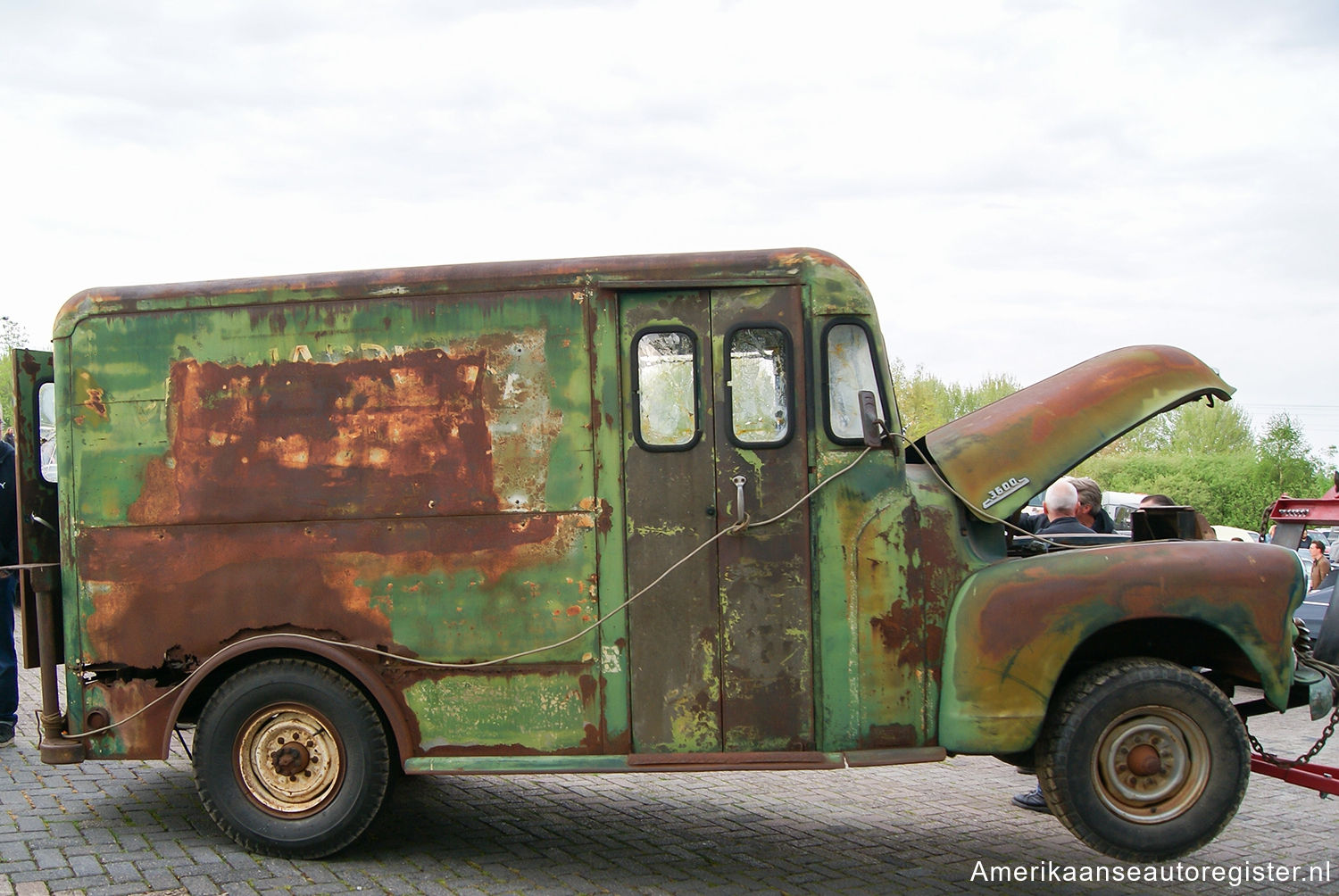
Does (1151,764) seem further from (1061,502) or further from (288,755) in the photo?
(288,755)

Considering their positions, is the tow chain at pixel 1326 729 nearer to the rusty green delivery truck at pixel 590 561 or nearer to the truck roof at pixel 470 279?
the rusty green delivery truck at pixel 590 561

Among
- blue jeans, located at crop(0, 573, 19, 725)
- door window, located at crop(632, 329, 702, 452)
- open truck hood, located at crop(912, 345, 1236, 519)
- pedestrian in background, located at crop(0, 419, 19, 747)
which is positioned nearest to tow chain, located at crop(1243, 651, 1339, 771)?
open truck hood, located at crop(912, 345, 1236, 519)

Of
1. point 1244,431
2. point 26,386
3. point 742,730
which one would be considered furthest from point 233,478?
point 1244,431

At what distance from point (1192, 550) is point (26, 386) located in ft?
19.6

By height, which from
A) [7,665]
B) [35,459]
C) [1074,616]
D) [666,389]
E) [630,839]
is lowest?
[630,839]

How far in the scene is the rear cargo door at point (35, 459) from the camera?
568 cm

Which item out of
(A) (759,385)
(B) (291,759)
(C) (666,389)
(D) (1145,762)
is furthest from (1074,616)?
(B) (291,759)

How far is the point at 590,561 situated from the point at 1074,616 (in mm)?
2282

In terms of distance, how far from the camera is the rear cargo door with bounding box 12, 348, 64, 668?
568 cm

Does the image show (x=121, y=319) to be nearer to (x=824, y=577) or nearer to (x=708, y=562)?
(x=708, y=562)

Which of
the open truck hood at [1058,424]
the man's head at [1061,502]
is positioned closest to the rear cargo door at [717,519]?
the open truck hood at [1058,424]

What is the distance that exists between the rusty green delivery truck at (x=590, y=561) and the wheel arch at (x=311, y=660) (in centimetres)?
2

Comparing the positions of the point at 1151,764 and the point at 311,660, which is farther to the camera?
the point at 311,660

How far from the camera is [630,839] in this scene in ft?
18.9
